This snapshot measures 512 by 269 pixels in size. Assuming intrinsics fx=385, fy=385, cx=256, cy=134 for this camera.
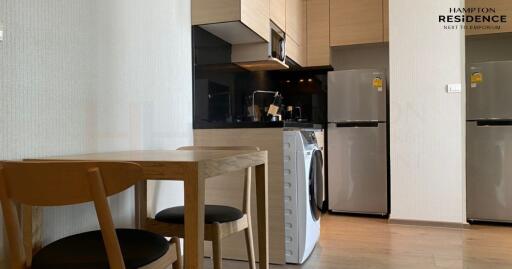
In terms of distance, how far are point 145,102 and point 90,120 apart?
422 millimetres

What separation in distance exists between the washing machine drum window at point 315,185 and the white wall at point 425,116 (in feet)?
3.68

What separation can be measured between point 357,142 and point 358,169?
0.27m

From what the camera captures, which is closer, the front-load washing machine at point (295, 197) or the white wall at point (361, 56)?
the front-load washing machine at point (295, 197)

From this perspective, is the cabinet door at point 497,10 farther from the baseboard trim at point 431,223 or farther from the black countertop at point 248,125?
the black countertop at point 248,125

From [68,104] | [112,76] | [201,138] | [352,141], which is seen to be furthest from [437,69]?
[68,104]

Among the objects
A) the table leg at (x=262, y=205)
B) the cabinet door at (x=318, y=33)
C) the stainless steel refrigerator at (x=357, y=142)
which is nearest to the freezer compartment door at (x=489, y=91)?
the stainless steel refrigerator at (x=357, y=142)

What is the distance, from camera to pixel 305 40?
14.0ft

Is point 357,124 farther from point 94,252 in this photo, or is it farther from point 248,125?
point 94,252

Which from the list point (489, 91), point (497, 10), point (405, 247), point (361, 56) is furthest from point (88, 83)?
point (497, 10)

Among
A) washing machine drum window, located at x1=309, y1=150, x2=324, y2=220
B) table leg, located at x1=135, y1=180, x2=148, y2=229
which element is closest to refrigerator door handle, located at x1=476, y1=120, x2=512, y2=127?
washing machine drum window, located at x1=309, y1=150, x2=324, y2=220

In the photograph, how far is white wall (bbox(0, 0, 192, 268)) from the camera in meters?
1.39

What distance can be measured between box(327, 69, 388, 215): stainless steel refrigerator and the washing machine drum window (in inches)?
43.3

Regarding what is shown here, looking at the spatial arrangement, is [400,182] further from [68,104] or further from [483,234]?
[68,104]

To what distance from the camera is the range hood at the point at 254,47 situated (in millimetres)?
2979
